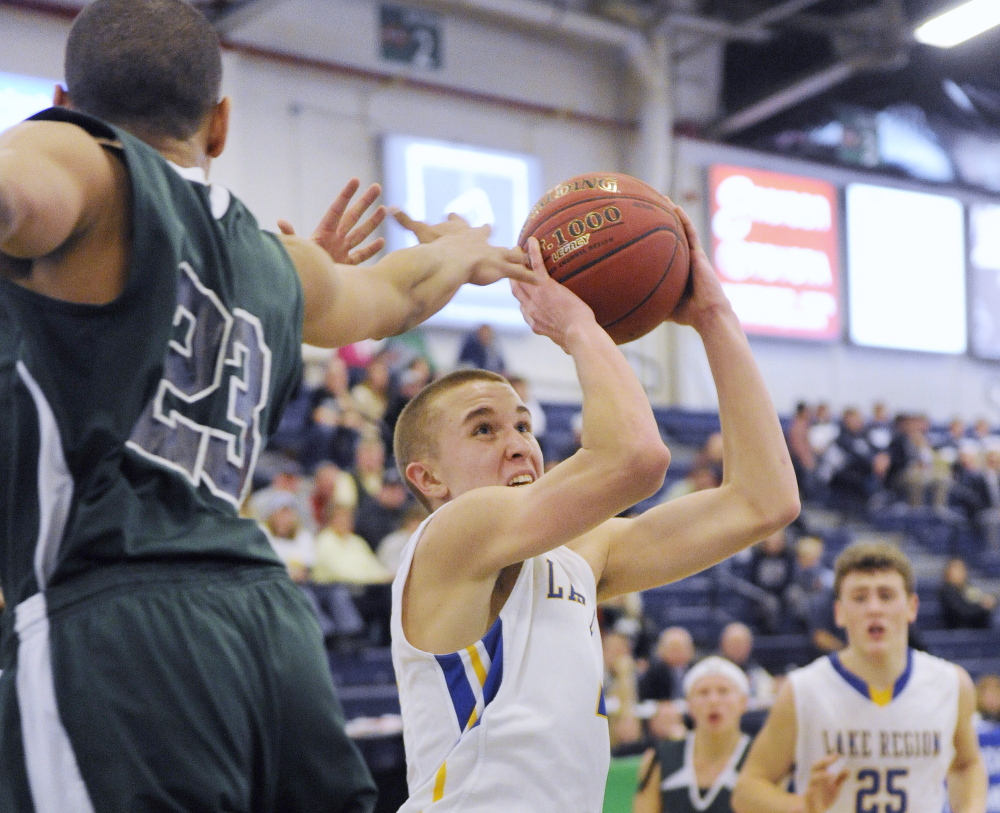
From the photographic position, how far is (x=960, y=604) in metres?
13.5

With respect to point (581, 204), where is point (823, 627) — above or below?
below

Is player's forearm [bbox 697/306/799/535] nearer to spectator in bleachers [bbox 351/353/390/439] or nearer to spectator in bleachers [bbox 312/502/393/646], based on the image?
spectator in bleachers [bbox 312/502/393/646]

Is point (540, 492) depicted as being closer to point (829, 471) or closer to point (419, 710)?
point (419, 710)

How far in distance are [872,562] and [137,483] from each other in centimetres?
357

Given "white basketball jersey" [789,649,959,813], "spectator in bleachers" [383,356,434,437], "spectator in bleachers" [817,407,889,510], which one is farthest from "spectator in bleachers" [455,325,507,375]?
"white basketball jersey" [789,649,959,813]

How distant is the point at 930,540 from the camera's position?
16000 millimetres

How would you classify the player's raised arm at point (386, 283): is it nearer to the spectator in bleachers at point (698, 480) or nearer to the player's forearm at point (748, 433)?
the player's forearm at point (748, 433)

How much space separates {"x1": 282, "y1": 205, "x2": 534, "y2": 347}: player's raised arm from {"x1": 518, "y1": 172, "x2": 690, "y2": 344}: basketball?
279 millimetres

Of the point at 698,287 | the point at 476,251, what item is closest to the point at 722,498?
the point at 698,287

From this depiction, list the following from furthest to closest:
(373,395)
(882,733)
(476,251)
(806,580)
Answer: (806,580), (373,395), (882,733), (476,251)

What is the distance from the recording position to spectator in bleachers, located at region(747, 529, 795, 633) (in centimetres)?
1226

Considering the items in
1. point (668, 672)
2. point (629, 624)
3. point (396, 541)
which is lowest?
point (668, 672)

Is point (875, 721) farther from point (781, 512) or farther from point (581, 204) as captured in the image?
point (581, 204)

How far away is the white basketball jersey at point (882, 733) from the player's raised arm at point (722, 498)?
6.66 ft
